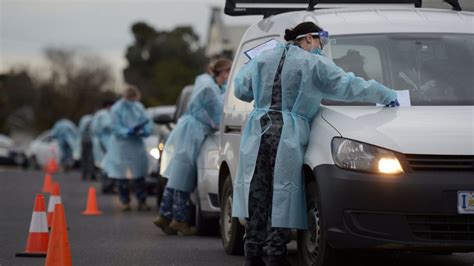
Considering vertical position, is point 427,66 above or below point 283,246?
above

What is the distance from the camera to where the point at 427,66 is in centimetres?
895

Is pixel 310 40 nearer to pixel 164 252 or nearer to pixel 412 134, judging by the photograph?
pixel 412 134

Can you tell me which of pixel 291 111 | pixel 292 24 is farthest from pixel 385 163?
pixel 292 24

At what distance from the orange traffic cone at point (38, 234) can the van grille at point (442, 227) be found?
3.90 m

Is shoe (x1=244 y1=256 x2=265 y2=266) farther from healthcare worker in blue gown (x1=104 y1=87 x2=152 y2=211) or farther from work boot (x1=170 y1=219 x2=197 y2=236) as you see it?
healthcare worker in blue gown (x1=104 y1=87 x2=152 y2=211)

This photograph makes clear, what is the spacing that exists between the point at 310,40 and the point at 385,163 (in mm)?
1218

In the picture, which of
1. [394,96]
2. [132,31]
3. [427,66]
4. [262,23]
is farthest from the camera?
[132,31]

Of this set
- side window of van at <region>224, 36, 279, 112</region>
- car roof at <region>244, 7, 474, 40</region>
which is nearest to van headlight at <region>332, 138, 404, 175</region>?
car roof at <region>244, 7, 474, 40</region>

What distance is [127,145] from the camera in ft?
60.5

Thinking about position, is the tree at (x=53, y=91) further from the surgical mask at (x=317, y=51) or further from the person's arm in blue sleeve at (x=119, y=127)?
the surgical mask at (x=317, y=51)

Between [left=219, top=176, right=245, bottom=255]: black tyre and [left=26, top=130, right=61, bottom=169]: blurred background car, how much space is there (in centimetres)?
3192

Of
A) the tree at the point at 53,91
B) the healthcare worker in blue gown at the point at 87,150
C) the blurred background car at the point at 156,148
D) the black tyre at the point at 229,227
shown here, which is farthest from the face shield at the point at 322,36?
the tree at the point at 53,91

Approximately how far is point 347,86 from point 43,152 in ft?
118

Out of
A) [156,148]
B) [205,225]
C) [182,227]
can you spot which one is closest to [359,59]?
[205,225]
